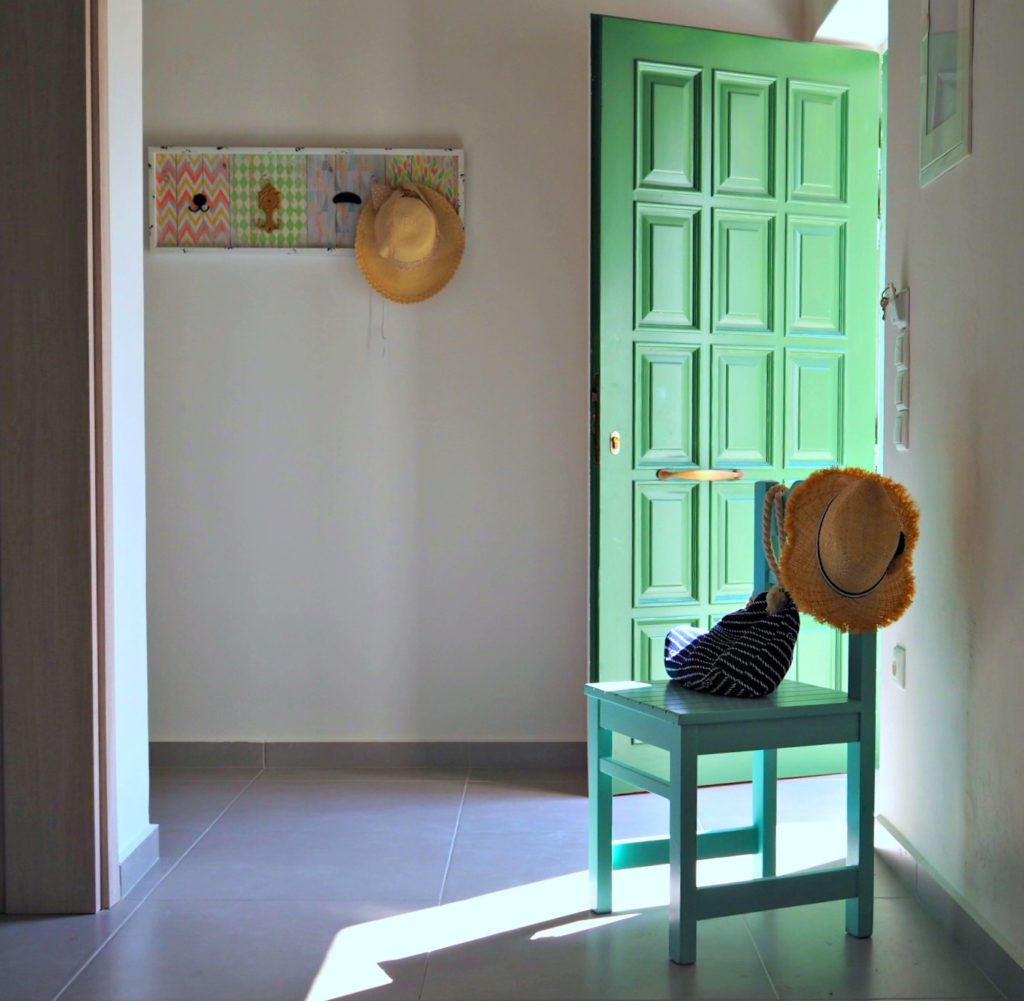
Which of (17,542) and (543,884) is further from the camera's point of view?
(543,884)

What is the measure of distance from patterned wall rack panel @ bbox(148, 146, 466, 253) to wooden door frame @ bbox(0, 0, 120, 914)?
123cm

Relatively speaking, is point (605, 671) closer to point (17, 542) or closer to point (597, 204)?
Answer: point (597, 204)

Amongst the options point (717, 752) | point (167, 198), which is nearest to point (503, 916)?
point (717, 752)

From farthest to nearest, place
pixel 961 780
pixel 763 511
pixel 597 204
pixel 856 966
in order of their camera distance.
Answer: pixel 597 204, pixel 763 511, pixel 961 780, pixel 856 966

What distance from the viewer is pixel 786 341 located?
3.45 m

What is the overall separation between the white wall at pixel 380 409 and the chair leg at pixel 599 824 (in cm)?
125

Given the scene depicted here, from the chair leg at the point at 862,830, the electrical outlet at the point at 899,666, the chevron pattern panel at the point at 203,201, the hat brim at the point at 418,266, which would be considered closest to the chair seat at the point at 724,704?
the chair leg at the point at 862,830

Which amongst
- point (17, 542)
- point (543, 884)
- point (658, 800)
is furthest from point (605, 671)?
point (17, 542)

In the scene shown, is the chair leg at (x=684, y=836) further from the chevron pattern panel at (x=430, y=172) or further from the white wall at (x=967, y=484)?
the chevron pattern panel at (x=430, y=172)

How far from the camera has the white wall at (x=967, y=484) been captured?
2.01m

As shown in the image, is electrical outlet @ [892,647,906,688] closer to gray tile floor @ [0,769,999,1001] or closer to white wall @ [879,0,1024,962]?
white wall @ [879,0,1024,962]

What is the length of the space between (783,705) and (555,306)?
1820 mm

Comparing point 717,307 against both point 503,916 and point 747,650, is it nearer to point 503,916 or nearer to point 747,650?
point 747,650

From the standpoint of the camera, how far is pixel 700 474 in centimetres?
337
